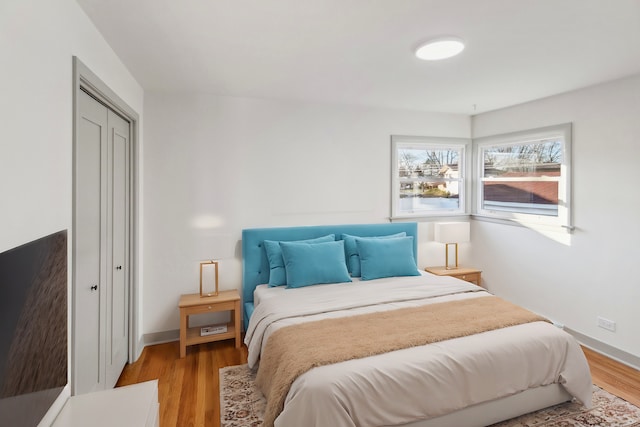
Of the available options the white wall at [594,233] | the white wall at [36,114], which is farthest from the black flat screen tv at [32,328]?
the white wall at [594,233]

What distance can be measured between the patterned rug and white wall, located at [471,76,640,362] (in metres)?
0.90

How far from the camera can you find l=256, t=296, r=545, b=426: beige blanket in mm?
1929

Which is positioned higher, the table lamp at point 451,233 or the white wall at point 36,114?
the white wall at point 36,114

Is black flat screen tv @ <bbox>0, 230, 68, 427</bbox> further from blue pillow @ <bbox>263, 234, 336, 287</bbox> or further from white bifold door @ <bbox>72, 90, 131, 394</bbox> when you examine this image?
blue pillow @ <bbox>263, 234, 336, 287</bbox>

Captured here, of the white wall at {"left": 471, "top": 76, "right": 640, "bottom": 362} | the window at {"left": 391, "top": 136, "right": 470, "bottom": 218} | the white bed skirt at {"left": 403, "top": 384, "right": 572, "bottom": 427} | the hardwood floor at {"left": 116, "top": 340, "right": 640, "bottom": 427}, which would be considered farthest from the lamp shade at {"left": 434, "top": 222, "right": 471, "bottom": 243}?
the white bed skirt at {"left": 403, "top": 384, "right": 572, "bottom": 427}

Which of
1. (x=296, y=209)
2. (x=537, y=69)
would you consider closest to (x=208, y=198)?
(x=296, y=209)

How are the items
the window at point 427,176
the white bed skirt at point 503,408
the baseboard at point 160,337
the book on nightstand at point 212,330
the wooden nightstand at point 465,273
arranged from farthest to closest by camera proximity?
the window at point 427,176 → the wooden nightstand at point 465,273 → the baseboard at point 160,337 → the book on nightstand at point 212,330 → the white bed skirt at point 503,408

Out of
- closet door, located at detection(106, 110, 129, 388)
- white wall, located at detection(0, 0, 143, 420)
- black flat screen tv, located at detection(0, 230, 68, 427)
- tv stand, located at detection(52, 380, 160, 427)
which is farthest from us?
closet door, located at detection(106, 110, 129, 388)

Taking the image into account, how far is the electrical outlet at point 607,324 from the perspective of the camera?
3.12m

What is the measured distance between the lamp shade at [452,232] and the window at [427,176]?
31cm

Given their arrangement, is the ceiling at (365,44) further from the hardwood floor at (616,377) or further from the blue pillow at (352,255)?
the hardwood floor at (616,377)

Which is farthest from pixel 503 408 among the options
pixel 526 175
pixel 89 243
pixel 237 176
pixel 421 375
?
pixel 237 176

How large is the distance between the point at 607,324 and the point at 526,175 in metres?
1.75

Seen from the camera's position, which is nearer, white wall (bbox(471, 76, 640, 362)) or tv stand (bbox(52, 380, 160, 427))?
tv stand (bbox(52, 380, 160, 427))
